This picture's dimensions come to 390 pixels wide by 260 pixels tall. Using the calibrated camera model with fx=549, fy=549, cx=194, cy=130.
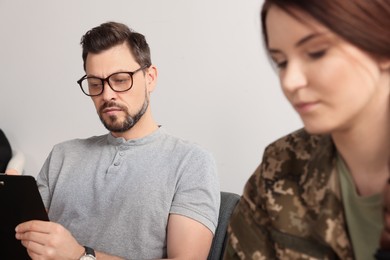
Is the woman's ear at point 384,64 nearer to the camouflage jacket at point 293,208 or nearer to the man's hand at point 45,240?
the camouflage jacket at point 293,208

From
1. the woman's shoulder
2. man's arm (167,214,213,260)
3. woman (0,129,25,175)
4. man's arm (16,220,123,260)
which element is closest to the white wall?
woman (0,129,25,175)

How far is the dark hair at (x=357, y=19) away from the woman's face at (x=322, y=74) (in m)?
0.01

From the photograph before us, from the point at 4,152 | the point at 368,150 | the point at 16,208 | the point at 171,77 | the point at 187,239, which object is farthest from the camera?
the point at 4,152

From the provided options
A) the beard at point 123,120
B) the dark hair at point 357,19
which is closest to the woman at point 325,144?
the dark hair at point 357,19

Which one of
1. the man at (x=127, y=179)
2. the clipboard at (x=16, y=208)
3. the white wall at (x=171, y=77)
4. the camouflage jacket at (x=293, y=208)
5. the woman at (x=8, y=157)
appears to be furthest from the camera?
the woman at (x=8, y=157)

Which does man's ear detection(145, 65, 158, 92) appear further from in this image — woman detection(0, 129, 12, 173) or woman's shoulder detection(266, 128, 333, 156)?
woman detection(0, 129, 12, 173)

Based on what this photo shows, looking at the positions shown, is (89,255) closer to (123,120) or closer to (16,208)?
(16,208)

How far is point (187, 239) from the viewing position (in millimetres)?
1415

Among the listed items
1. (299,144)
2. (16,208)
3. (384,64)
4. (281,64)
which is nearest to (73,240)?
(16,208)

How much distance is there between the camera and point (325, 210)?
2.94ft

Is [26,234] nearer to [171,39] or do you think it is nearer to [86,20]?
[171,39]

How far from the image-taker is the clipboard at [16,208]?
1.23m

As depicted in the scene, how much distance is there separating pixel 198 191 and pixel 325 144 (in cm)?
59

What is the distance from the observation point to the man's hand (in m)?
1.31
